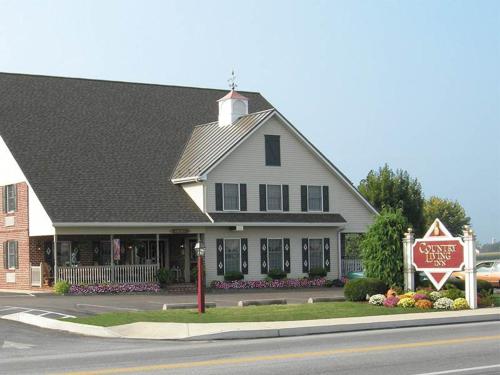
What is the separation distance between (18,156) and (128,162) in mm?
5657

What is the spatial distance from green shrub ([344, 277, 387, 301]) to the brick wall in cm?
1741

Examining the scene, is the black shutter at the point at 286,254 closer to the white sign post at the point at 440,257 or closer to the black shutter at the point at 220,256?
the black shutter at the point at 220,256

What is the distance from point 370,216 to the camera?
48000 millimetres

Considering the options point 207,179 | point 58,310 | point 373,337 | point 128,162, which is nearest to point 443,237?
point 373,337

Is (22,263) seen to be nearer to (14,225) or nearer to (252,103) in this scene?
(14,225)

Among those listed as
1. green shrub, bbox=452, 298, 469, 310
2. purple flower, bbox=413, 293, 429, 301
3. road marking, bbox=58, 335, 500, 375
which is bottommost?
green shrub, bbox=452, 298, 469, 310

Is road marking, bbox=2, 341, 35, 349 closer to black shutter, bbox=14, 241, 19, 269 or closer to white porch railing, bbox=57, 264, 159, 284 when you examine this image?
white porch railing, bbox=57, 264, 159, 284

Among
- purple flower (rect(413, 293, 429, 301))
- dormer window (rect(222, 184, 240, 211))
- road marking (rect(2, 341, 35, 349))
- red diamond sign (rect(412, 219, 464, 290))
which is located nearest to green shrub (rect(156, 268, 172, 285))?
dormer window (rect(222, 184, 240, 211))

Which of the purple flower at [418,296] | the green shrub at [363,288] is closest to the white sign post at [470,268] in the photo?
the purple flower at [418,296]

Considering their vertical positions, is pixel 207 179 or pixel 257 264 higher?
pixel 207 179

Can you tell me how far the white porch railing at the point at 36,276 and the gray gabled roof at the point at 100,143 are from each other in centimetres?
353

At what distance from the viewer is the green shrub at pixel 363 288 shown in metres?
28.7

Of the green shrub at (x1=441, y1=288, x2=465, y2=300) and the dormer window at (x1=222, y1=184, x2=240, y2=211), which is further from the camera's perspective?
the dormer window at (x1=222, y1=184, x2=240, y2=211)

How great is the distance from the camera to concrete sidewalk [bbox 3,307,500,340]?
20.4m
